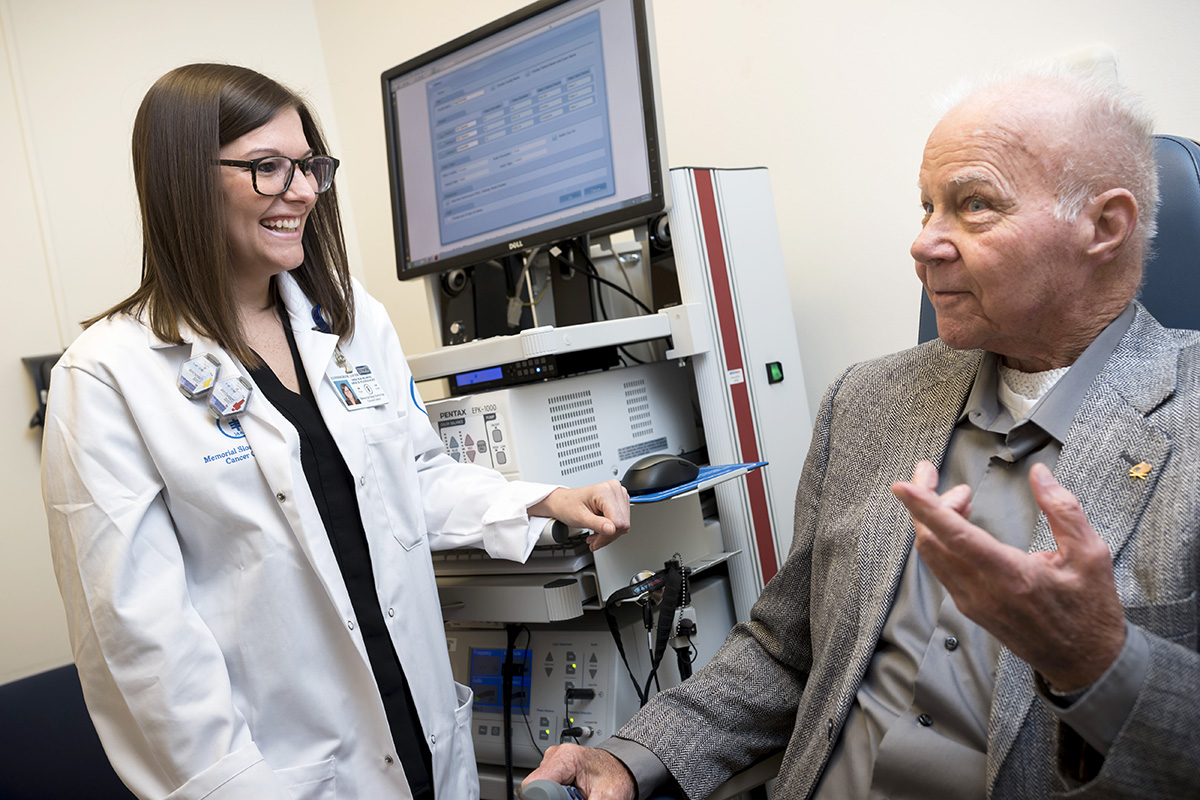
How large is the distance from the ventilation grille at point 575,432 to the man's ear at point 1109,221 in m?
0.86

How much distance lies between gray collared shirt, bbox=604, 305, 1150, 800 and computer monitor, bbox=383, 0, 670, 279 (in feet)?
2.58

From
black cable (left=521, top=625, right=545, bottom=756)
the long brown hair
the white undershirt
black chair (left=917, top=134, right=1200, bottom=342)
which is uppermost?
the long brown hair

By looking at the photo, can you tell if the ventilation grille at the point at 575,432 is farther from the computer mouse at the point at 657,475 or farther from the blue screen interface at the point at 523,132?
the blue screen interface at the point at 523,132

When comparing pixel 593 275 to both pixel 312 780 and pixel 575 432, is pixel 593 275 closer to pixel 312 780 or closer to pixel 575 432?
pixel 575 432

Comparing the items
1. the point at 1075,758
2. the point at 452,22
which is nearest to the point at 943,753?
the point at 1075,758

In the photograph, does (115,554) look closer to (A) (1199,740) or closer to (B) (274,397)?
(B) (274,397)

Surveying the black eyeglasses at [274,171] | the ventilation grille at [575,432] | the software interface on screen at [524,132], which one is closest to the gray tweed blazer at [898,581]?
the ventilation grille at [575,432]

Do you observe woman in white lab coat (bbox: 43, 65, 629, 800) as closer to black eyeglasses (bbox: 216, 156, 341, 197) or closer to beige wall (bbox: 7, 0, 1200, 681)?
black eyeglasses (bbox: 216, 156, 341, 197)

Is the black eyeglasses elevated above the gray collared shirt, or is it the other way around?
the black eyeglasses

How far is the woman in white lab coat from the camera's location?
3.44ft

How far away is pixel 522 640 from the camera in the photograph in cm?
163

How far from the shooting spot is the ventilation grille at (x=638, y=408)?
1.67 metres

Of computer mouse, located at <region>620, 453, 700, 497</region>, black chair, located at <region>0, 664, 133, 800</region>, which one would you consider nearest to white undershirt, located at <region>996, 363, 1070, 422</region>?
computer mouse, located at <region>620, 453, 700, 497</region>

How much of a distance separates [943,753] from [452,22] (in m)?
2.50
